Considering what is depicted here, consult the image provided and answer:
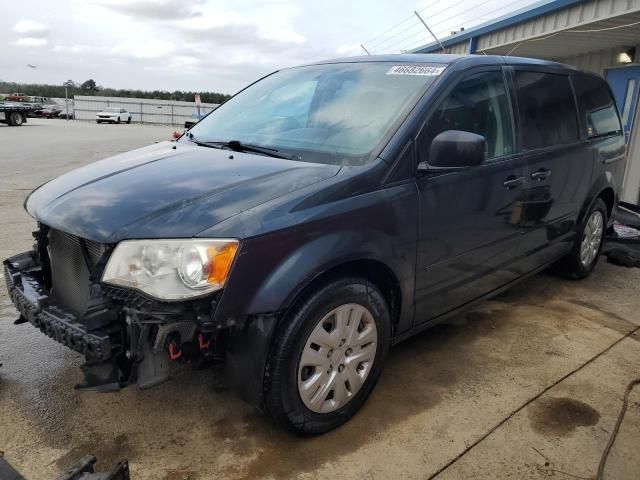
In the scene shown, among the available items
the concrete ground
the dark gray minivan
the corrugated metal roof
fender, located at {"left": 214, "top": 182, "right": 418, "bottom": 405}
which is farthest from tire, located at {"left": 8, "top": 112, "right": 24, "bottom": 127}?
fender, located at {"left": 214, "top": 182, "right": 418, "bottom": 405}

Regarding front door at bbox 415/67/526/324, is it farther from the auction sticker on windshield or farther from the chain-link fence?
the chain-link fence

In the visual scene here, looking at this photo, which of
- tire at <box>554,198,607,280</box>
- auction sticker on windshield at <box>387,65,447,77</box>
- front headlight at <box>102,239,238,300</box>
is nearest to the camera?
front headlight at <box>102,239,238,300</box>

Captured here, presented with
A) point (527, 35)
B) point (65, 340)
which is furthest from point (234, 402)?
point (527, 35)

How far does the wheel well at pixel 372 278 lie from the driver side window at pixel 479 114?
625 mm

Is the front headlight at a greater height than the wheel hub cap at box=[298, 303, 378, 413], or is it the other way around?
the front headlight

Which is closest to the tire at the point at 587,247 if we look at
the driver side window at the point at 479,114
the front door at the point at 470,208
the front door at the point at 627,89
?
the front door at the point at 470,208

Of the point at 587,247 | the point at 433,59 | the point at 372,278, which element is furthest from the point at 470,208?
the point at 587,247

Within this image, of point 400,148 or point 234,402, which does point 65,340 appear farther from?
point 400,148

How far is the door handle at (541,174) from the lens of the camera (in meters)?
3.64

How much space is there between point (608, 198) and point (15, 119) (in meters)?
28.0

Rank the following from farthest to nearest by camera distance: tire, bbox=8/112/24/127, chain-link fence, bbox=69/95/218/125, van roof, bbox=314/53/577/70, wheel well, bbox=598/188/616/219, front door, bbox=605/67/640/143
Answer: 1. chain-link fence, bbox=69/95/218/125
2. tire, bbox=8/112/24/127
3. front door, bbox=605/67/640/143
4. wheel well, bbox=598/188/616/219
5. van roof, bbox=314/53/577/70

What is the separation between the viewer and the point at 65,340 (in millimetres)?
2221

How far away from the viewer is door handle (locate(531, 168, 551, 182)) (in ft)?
11.9

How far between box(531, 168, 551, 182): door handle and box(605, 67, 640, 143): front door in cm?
577
